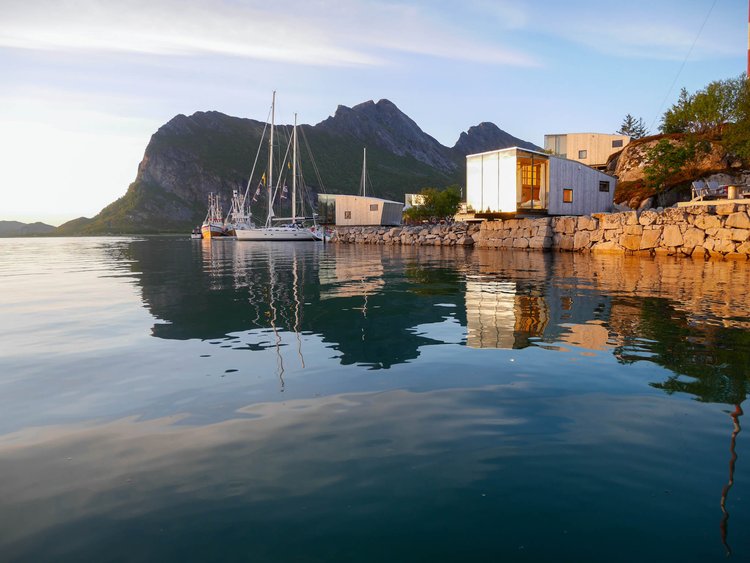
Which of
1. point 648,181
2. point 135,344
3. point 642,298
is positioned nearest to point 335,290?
point 135,344

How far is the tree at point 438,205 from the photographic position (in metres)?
74.4

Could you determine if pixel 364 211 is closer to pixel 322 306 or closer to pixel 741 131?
pixel 741 131

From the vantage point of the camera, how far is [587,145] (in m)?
66.1

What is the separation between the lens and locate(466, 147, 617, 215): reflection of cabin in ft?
117

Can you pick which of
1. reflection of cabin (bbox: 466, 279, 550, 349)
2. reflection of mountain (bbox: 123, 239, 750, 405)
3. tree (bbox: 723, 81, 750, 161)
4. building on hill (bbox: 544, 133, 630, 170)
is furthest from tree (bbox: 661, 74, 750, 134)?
reflection of cabin (bbox: 466, 279, 550, 349)

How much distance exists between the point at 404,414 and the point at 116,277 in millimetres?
18905

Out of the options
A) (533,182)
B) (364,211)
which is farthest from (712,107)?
(364,211)

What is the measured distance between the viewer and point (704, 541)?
9.59ft

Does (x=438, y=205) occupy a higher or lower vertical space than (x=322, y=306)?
higher

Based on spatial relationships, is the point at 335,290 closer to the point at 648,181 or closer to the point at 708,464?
the point at 708,464

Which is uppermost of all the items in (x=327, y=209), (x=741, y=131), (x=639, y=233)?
(x=741, y=131)

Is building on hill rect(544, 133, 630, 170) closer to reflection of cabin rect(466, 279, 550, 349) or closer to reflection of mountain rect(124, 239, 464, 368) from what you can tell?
reflection of mountain rect(124, 239, 464, 368)

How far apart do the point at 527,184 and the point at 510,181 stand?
6.42 feet

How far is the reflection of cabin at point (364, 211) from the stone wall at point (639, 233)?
32778 millimetres
